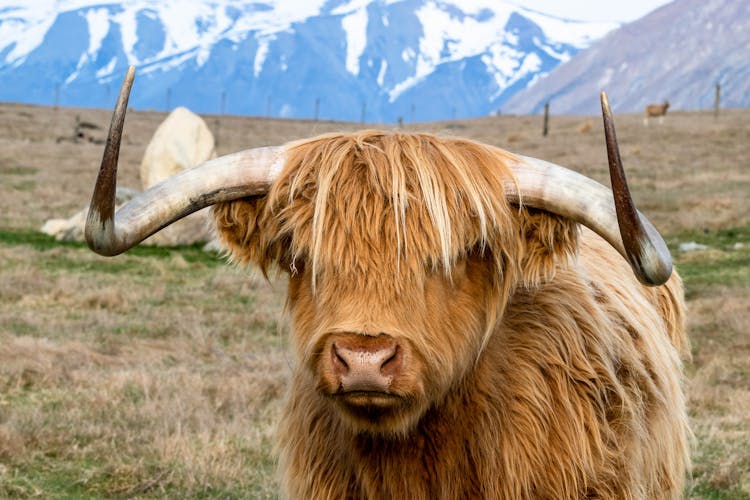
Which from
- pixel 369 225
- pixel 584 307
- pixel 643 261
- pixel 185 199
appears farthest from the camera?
pixel 584 307

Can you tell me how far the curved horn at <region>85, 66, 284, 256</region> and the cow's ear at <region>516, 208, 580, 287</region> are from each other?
0.92m

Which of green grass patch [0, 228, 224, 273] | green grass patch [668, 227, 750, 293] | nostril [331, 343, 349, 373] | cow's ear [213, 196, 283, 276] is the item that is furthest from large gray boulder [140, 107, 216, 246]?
nostril [331, 343, 349, 373]

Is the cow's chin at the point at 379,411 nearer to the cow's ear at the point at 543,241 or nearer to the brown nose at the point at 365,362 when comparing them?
the brown nose at the point at 365,362

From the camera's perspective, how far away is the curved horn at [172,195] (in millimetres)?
3281

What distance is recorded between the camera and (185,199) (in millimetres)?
3562

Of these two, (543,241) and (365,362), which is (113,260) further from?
(365,362)

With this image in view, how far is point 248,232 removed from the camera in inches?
147

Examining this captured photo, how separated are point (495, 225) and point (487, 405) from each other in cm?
66

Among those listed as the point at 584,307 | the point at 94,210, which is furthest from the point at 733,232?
the point at 94,210

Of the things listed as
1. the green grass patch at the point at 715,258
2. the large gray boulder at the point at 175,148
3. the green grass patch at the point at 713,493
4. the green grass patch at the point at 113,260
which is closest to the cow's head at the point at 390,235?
the green grass patch at the point at 713,493

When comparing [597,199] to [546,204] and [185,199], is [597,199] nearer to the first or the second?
[546,204]

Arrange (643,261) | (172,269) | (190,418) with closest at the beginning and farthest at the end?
(643,261), (190,418), (172,269)

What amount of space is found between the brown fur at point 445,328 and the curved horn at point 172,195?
93 mm

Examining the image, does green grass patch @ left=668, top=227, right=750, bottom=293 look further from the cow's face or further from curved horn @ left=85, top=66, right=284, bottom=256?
curved horn @ left=85, top=66, right=284, bottom=256
